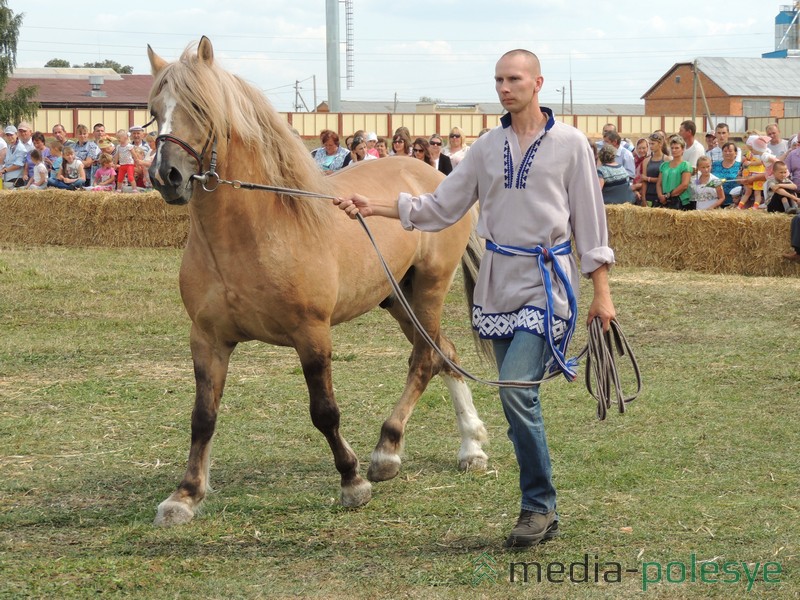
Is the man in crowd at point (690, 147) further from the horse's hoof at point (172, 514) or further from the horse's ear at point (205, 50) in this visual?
the horse's hoof at point (172, 514)

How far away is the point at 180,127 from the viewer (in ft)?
15.2

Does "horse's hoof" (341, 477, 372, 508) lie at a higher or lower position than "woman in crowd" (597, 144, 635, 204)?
lower

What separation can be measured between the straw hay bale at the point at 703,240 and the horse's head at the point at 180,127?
10.5 meters

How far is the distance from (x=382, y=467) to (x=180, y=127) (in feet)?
7.04

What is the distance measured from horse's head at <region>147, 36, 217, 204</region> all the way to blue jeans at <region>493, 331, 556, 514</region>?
1534 millimetres

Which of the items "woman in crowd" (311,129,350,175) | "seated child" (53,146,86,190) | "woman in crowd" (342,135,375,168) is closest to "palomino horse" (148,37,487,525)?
"woman in crowd" (311,129,350,175)

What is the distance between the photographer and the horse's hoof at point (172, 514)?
16.4ft

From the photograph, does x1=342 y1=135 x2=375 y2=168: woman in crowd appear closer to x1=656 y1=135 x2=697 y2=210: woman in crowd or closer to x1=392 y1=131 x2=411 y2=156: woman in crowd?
x1=392 y1=131 x2=411 y2=156: woman in crowd

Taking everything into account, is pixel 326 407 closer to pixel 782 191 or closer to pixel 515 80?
pixel 515 80

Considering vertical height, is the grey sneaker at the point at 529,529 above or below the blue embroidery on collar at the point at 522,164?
below

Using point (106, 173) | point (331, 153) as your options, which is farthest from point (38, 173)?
point (331, 153)

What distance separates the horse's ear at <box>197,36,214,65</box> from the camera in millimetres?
4789

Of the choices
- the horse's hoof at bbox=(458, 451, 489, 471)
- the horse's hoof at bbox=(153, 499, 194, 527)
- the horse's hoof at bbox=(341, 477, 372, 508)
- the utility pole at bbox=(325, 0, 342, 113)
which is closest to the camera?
the horse's hoof at bbox=(153, 499, 194, 527)

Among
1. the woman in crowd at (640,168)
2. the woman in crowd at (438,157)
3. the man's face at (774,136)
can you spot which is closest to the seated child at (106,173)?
the woman in crowd at (438,157)
